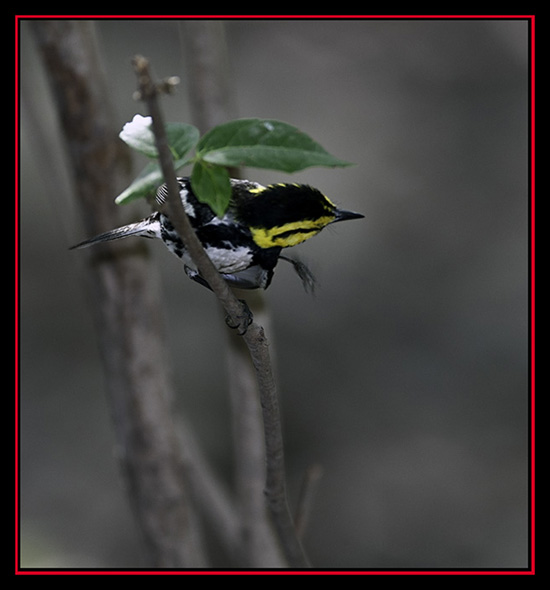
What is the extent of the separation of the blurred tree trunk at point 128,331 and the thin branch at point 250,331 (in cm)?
51

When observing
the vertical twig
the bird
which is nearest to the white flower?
the bird

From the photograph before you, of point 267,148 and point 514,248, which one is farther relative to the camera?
point 514,248

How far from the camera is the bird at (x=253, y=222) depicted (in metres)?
1.11

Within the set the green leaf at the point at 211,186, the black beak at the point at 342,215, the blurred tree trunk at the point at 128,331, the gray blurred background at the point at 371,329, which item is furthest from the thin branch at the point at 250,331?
the gray blurred background at the point at 371,329

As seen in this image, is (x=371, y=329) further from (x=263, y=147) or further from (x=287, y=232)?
(x=263, y=147)

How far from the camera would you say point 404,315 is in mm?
3611

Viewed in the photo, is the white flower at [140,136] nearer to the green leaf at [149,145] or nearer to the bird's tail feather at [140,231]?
the green leaf at [149,145]

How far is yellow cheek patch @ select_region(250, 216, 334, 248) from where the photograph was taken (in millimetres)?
1120

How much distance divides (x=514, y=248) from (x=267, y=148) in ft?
10.7

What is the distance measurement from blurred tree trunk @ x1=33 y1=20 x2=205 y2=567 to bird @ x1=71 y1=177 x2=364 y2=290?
0.51 meters

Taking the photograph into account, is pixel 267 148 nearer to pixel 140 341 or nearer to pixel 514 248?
pixel 140 341

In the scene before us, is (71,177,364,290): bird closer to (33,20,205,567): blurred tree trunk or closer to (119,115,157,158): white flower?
(119,115,157,158): white flower

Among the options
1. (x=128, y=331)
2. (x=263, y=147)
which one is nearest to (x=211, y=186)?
(x=263, y=147)
